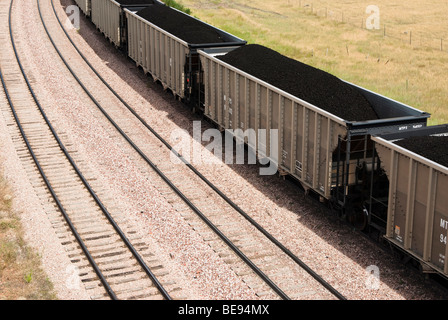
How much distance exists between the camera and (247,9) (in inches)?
2437

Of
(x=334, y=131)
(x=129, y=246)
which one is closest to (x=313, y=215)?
(x=334, y=131)

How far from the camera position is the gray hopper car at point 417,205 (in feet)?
41.2

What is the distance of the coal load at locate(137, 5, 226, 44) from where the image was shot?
2559 cm

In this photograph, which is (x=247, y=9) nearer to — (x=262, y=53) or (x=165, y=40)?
(x=165, y=40)

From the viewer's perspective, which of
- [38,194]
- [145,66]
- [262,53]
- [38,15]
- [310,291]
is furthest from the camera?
[38,15]

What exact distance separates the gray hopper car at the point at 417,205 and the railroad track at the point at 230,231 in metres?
1.88

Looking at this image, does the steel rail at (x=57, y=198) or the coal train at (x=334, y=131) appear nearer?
the coal train at (x=334, y=131)

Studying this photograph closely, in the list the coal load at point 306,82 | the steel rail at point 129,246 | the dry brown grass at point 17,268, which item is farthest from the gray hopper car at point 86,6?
the dry brown grass at point 17,268

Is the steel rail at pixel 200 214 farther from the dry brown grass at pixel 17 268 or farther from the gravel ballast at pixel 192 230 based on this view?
the dry brown grass at pixel 17 268

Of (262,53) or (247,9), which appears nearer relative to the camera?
(262,53)

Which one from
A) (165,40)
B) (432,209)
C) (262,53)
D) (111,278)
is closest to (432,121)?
(262,53)

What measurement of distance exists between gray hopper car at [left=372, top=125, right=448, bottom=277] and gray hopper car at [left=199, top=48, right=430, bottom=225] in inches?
31.6

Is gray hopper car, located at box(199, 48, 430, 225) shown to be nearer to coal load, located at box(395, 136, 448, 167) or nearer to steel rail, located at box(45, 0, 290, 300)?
coal load, located at box(395, 136, 448, 167)
